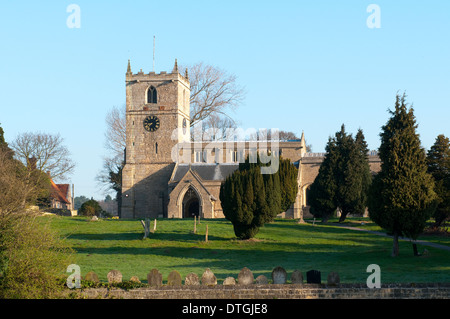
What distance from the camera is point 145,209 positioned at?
62.4 metres

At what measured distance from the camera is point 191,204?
59.4m

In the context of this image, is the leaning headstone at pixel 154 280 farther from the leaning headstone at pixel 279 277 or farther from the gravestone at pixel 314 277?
the gravestone at pixel 314 277

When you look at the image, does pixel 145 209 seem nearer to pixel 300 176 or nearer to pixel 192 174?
pixel 192 174

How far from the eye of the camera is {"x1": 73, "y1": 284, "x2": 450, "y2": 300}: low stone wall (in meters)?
19.5

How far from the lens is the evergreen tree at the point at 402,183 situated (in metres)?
30.1

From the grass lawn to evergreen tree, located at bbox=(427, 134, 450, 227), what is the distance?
206 centimetres

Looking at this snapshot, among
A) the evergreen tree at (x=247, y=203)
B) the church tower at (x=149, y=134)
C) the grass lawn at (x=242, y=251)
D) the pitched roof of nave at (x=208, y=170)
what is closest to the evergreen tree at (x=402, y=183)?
the grass lawn at (x=242, y=251)

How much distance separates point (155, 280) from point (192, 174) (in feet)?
121

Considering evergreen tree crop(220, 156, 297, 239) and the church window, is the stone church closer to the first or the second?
the church window

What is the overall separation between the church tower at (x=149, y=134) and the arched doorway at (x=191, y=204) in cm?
439

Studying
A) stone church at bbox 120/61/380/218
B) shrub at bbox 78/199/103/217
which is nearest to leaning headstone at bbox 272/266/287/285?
stone church at bbox 120/61/380/218

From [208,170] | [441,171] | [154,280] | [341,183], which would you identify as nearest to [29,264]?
[154,280]

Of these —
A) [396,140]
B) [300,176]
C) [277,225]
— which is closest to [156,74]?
[300,176]
